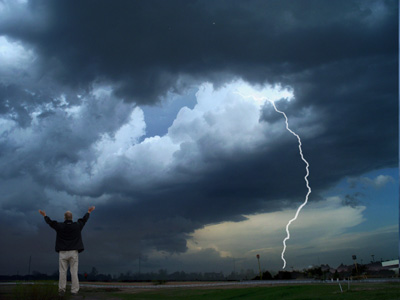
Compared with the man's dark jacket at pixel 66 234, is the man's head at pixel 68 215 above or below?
above

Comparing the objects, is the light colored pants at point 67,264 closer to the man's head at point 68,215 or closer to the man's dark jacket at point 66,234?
the man's dark jacket at point 66,234

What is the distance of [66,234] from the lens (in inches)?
533

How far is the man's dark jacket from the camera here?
13492 millimetres

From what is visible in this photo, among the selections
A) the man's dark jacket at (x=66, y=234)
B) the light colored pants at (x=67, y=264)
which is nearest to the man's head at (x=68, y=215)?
the man's dark jacket at (x=66, y=234)

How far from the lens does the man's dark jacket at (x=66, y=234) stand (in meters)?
13.5

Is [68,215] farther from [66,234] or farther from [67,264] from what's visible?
[67,264]

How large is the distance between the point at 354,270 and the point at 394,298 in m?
71.0

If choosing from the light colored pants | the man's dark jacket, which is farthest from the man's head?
the light colored pants

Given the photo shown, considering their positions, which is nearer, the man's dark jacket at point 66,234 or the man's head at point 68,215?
the man's dark jacket at point 66,234

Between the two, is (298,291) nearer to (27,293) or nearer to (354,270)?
(27,293)

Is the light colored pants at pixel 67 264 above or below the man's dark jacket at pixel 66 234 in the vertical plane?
below

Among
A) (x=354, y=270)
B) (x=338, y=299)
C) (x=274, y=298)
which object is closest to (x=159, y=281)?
(x=274, y=298)

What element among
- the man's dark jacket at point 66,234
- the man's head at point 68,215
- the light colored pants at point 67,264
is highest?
the man's head at point 68,215

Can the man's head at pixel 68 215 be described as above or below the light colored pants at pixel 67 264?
above
